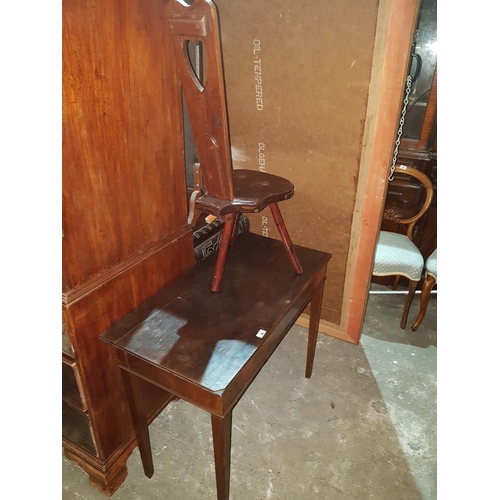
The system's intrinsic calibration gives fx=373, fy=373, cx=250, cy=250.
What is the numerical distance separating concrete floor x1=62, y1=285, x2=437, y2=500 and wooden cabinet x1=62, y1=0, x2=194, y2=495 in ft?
0.70

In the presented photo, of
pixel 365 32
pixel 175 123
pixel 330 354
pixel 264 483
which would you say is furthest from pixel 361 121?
pixel 264 483

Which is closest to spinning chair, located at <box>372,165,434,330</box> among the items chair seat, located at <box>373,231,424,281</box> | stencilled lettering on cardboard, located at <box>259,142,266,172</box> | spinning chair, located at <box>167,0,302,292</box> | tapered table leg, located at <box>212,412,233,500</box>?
chair seat, located at <box>373,231,424,281</box>

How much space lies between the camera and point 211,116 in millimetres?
1125

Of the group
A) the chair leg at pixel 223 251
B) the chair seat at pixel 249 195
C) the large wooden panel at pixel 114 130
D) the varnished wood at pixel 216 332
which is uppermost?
the large wooden panel at pixel 114 130

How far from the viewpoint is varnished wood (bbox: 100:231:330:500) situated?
1.13 meters

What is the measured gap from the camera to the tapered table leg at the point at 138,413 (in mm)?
1309

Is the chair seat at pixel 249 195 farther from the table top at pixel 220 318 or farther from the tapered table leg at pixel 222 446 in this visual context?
the tapered table leg at pixel 222 446

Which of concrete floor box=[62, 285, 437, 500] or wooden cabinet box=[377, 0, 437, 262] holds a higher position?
wooden cabinet box=[377, 0, 437, 262]

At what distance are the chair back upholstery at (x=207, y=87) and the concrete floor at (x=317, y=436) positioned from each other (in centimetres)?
114

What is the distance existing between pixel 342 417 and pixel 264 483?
50 cm

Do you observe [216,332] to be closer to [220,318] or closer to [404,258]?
[220,318]

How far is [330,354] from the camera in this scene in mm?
2188

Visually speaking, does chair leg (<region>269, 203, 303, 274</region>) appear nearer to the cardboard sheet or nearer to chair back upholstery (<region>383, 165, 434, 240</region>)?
the cardboard sheet

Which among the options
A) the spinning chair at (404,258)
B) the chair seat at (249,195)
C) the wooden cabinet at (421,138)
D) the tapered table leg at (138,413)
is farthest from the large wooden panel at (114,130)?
the wooden cabinet at (421,138)
